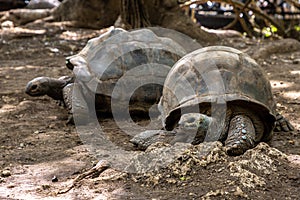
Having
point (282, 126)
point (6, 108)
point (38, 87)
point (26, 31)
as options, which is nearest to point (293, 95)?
point (282, 126)

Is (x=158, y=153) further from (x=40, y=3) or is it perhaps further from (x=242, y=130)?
(x=40, y=3)

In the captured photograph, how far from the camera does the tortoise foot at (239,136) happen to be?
2.75m

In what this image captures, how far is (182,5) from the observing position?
8055 mm

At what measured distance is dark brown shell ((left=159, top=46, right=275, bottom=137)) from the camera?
297 centimetres

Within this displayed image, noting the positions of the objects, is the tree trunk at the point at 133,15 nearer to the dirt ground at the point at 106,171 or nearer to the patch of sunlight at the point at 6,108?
the dirt ground at the point at 106,171

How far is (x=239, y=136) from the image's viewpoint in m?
2.81

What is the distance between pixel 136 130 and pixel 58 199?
4.62ft

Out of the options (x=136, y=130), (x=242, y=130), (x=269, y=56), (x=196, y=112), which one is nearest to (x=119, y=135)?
(x=136, y=130)

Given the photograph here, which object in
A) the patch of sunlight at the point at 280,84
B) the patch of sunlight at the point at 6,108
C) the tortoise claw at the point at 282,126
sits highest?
the tortoise claw at the point at 282,126

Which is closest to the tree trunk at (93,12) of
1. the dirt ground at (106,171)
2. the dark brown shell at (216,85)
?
the dirt ground at (106,171)

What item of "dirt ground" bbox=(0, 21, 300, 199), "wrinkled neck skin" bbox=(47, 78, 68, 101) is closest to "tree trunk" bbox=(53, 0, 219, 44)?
"dirt ground" bbox=(0, 21, 300, 199)

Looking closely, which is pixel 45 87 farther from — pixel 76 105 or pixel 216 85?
pixel 216 85

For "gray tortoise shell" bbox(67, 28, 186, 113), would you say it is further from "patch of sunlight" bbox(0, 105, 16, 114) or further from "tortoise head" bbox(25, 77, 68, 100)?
"patch of sunlight" bbox(0, 105, 16, 114)

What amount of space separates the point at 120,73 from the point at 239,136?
1451 mm
